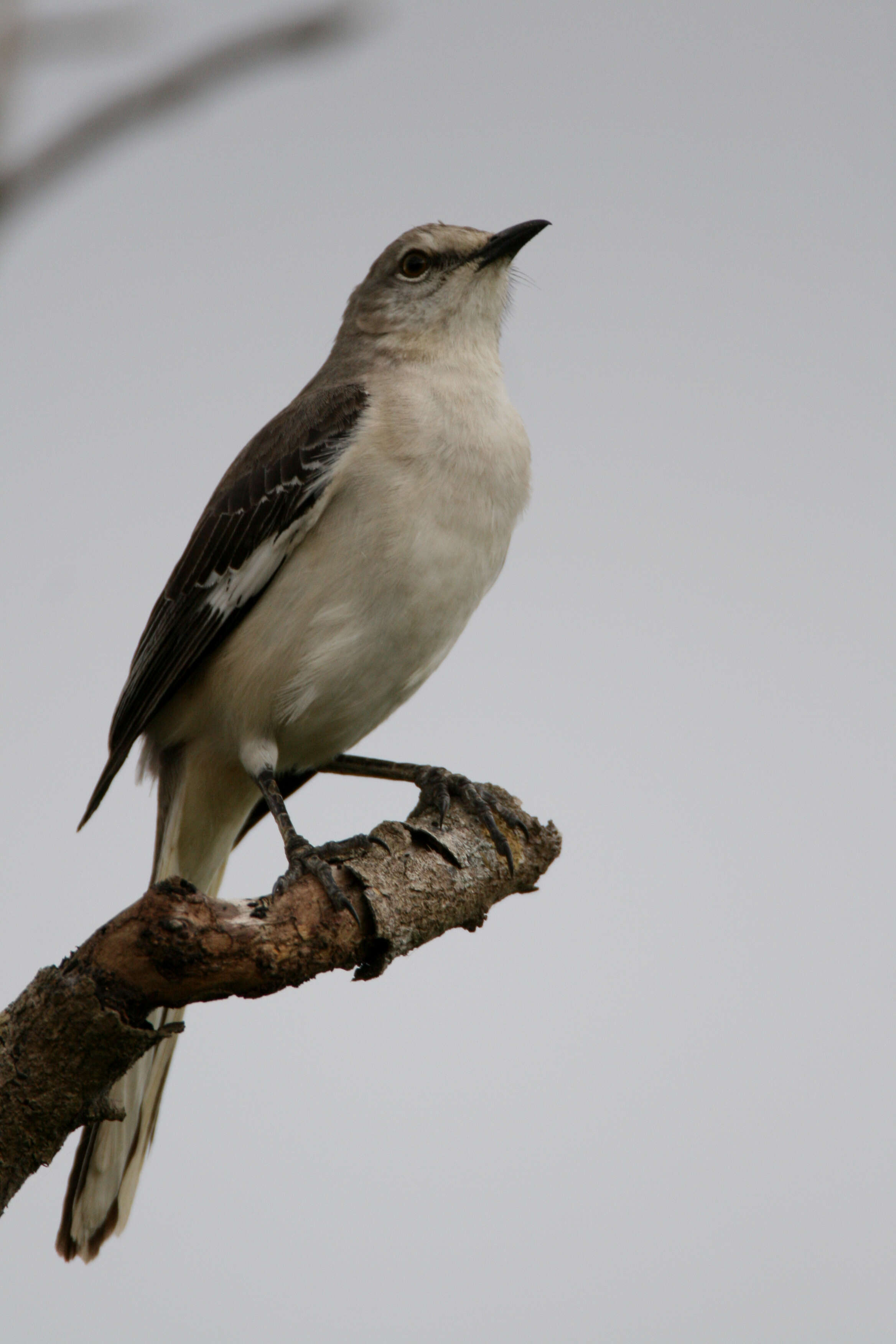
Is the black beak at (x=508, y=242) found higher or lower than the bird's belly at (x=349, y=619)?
higher

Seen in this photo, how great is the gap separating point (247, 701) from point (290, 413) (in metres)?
1.45

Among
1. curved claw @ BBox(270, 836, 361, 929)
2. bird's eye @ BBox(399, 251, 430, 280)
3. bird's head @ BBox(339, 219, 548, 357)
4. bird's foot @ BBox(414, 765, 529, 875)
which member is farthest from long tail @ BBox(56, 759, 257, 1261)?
bird's eye @ BBox(399, 251, 430, 280)

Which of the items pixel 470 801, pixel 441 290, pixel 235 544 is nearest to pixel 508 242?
pixel 441 290

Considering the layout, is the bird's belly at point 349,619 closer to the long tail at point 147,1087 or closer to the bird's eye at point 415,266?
the long tail at point 147,1087

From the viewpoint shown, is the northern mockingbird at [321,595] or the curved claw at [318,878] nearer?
the curved claw at [318,878]

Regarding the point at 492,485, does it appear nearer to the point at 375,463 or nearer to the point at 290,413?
the point at 375,463

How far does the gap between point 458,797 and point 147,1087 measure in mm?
1749

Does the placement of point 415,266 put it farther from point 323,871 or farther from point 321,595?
point 323,871

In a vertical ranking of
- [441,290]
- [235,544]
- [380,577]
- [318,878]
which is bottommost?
[318,878]

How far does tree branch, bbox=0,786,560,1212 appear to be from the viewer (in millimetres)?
3322

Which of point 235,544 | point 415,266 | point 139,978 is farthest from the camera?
point 415,266

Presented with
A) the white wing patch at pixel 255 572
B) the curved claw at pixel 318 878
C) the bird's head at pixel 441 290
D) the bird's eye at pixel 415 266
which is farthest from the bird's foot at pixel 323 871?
the bird's eye at pixel 415 266

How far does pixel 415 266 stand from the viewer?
254 inches

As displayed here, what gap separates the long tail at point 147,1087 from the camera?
471cm
